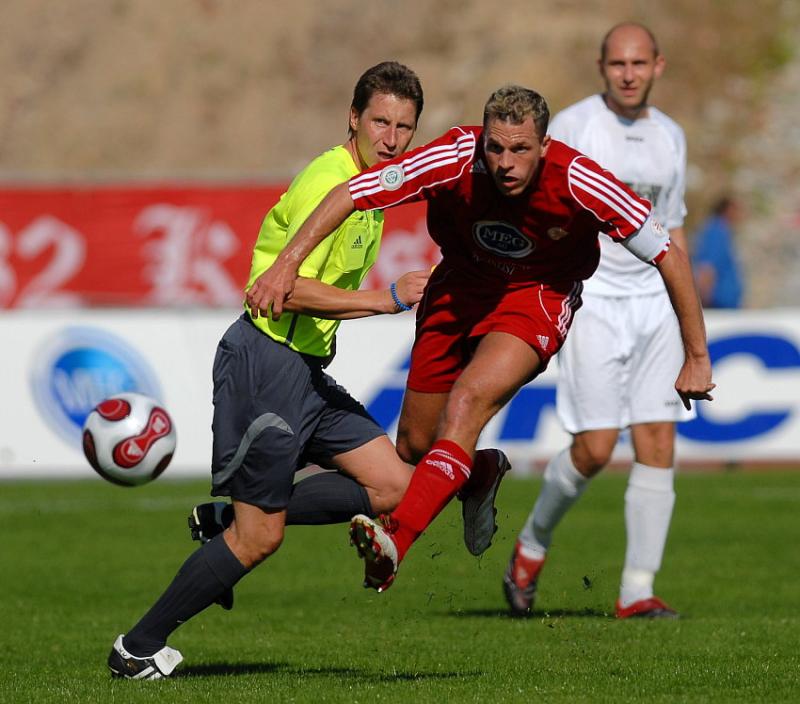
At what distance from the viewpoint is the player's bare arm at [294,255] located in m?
5.98

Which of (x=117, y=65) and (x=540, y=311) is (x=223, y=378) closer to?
(x=540, y=311)

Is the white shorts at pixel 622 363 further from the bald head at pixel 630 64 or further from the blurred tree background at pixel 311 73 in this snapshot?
the blurred tree background at pixel 311 73

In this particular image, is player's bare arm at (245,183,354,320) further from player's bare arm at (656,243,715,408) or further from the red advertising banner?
the red advertising banner

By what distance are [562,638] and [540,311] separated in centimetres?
185

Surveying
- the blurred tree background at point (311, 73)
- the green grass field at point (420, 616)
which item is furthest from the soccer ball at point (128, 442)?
the blurred tree background at point (311, 73)

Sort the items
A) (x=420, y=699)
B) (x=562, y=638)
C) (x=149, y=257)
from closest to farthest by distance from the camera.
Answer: (x=420, y=699) < (x=562, y=638) < (x=149, y=257)

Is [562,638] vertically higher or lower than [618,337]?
lower

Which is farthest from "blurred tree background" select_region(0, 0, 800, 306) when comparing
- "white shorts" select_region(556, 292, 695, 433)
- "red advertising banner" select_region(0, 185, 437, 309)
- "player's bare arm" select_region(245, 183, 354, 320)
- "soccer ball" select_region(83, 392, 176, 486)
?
"player's bare arm" select_region(245, 183, 354, 320)

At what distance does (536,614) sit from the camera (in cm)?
883

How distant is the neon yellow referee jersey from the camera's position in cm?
648

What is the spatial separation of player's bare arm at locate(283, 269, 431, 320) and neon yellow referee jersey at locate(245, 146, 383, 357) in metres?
0.18

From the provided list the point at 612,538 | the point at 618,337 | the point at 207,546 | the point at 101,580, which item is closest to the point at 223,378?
the point at 207,546

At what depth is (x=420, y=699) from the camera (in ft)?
19.5

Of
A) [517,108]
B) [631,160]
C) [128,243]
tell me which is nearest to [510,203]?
[517,108]
